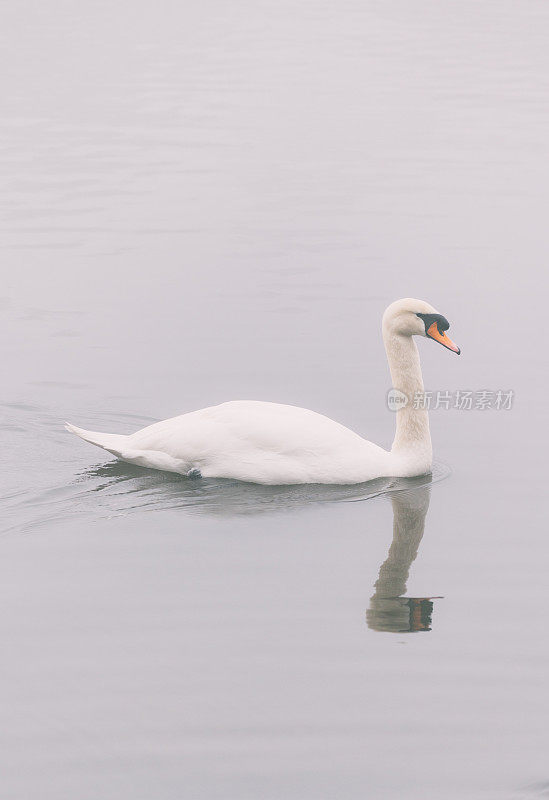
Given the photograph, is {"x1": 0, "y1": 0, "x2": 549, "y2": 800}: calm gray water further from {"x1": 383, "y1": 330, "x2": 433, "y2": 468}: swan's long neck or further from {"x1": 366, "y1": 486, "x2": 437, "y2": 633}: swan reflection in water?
{"x1": 383, "y1": 330, "x2": 433, "y2": 468}: swan's long neck

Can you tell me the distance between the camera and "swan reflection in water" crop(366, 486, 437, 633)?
7.98 metres

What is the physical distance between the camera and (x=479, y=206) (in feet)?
64.1

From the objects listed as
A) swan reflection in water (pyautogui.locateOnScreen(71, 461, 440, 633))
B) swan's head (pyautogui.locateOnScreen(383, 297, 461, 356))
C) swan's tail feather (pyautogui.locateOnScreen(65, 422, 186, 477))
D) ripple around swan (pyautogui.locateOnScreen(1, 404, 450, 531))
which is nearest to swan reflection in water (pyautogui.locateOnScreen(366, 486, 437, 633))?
swan reflection in water (pyautogui.locateOnScreen(71, 461, 440, 633))

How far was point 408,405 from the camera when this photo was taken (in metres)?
10.9

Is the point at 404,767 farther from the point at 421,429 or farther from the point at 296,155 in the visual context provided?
the point at 296,155

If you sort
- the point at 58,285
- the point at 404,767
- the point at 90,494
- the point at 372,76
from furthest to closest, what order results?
1. the point at 372,76
2. the point at 58,285
3. the point at 90,494
4. the point at 404,767

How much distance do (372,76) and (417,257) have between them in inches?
675

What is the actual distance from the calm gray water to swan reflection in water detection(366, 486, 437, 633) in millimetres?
32

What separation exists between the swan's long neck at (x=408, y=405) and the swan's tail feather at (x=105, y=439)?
2.26m

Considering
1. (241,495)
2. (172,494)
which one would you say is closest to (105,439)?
(172,494)

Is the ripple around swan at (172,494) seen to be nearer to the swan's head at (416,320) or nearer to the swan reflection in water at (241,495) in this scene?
the swan reflection in water at (241,495)

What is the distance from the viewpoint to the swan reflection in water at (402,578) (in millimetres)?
7984

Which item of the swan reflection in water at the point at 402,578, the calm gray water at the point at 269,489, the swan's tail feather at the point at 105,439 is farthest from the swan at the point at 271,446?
the swan reflection in water at the point at 402,578

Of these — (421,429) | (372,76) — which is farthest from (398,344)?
(372,76)
